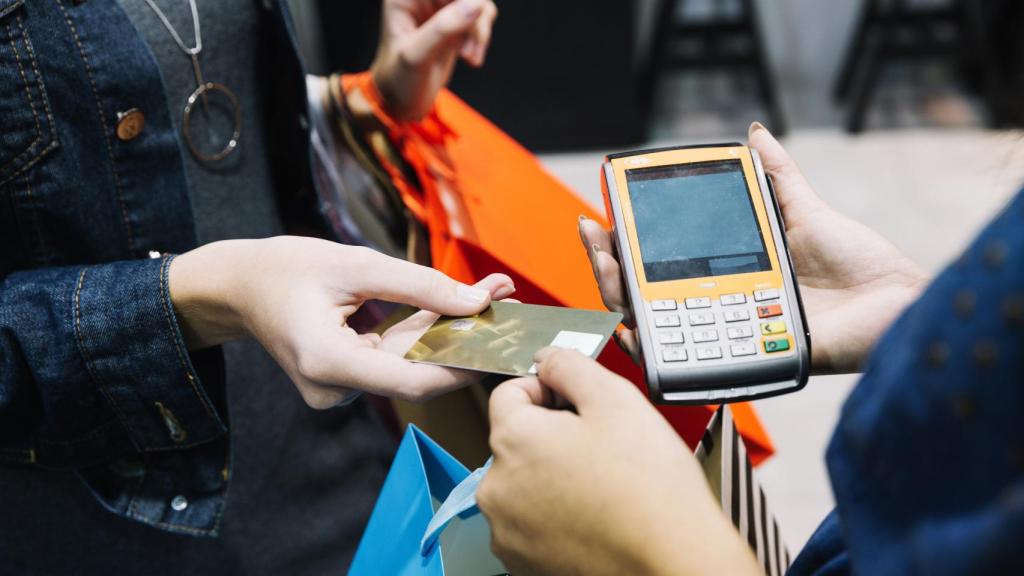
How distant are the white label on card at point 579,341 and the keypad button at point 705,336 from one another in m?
0.09

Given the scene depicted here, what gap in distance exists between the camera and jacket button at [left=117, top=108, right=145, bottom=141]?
0.62 metres

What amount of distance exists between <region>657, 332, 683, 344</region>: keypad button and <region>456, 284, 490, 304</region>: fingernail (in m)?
0.12

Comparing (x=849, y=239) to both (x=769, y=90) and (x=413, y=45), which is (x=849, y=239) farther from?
(x=769, y=90)

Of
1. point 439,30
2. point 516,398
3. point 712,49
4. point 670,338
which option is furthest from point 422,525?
point 712,49

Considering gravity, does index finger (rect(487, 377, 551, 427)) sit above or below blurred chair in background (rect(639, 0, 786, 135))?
above

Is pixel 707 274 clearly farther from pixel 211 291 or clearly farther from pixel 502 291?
pixel 211 291

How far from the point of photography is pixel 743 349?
0.57 metres

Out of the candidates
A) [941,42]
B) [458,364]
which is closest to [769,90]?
[941,42]

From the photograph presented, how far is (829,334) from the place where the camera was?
600mm

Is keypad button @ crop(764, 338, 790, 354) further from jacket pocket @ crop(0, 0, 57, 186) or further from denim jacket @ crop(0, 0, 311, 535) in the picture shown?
jacket pocket @ crop(0, 0, 57, 186)

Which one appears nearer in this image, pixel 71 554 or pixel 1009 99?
pixel 1009 99

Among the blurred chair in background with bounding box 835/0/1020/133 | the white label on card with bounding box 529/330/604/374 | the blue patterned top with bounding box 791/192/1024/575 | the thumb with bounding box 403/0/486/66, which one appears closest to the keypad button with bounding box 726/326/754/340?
the white label on card with bounding box 529/330/604/374

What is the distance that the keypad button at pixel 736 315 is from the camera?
0.58m

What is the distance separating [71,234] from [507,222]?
14.7 inches
